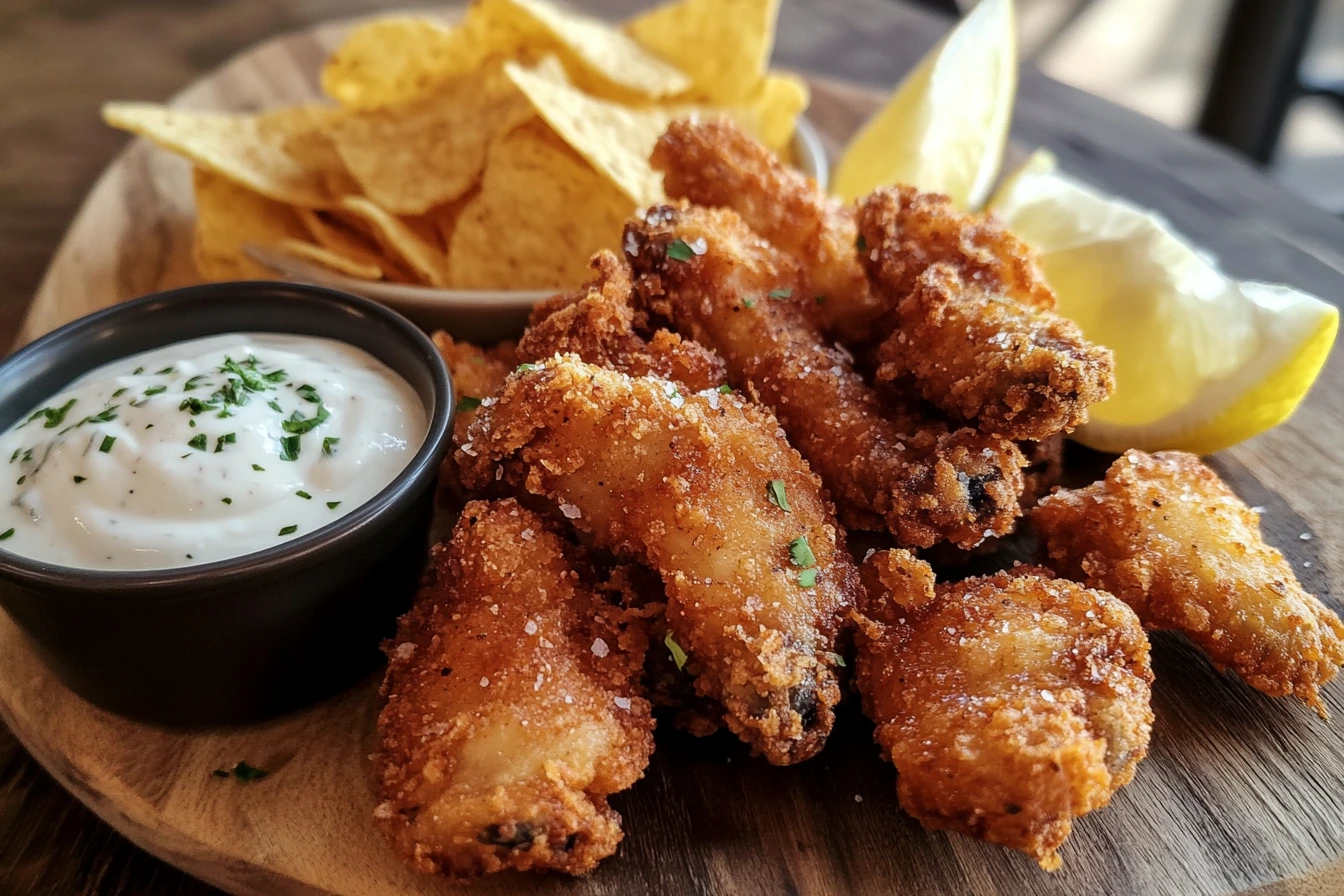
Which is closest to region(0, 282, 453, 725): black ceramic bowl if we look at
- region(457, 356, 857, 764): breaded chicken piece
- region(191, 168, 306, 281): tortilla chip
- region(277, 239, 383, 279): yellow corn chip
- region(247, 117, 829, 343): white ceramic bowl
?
region(457, 356, 857, 764): breaded chicken piece

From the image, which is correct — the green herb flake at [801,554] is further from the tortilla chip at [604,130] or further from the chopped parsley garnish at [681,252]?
the tortilla chip at [604,130]

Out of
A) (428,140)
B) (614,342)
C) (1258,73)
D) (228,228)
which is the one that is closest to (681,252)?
(614,342)

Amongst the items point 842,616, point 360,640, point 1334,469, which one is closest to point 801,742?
point 842,616

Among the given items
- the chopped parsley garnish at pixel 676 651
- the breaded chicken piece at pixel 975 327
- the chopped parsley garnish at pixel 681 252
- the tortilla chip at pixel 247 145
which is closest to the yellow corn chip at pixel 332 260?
the tortilla chip at pixel 247 145

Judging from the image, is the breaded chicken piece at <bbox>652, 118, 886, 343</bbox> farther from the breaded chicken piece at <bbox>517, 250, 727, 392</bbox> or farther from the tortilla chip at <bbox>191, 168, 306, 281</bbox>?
the tortilla chip at <bbox>191, 168, 306, 281</bbox>

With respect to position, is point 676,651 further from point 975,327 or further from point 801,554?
point 975,327

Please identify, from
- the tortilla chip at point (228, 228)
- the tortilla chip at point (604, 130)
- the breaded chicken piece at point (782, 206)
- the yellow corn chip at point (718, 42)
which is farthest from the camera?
the yellow corn chip at point (718, 42)
